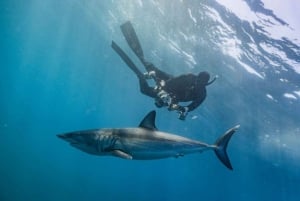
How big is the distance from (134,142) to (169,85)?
3.31 m

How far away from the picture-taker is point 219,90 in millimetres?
25375

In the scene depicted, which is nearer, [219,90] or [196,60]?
[196,60]

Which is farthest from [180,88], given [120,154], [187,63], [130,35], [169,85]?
[187,63]

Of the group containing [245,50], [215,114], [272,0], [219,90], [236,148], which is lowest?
[236,148]

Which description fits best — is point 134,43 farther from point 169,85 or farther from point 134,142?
point 134,142

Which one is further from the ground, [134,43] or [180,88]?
[134,43]

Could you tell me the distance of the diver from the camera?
8961mm

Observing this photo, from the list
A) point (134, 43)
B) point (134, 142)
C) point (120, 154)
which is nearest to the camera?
point (120, 154)

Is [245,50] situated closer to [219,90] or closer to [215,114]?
[219,90]

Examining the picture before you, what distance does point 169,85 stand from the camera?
9.23 meters

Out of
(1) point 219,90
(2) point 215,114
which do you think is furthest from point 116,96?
(1) point 219,90

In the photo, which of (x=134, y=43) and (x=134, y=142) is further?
(x=134, y=43)

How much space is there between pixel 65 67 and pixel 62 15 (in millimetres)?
23668

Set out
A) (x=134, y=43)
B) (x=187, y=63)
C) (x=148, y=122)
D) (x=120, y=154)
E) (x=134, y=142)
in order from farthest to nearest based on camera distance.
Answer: (x=187, y=63) → (x=134, y=43) → (x=148, y=122) → (x=134, y=142) → (x=120, y=154)
